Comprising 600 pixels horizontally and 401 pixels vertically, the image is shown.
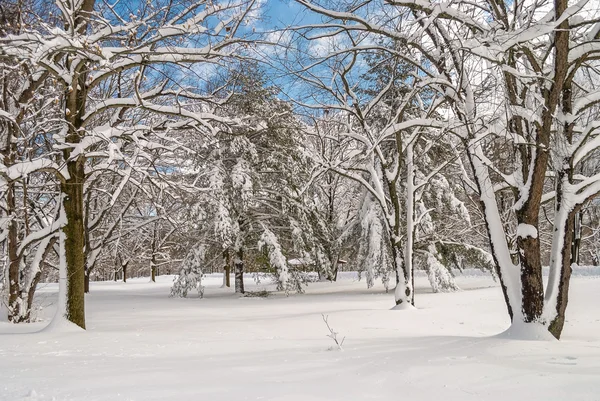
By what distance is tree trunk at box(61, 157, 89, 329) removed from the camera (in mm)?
6648

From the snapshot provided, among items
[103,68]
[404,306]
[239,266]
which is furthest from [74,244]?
[239,266]

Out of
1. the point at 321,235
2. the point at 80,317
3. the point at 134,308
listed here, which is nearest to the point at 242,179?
Answer: the point at 321,235

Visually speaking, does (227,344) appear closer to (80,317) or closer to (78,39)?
(80,317)

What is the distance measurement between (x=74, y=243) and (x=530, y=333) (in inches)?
259

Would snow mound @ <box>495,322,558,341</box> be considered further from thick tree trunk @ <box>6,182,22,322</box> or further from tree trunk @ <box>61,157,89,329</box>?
thick tree trunk @ <box>6,182,22,322</box>

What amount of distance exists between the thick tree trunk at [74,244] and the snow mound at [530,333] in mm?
6092

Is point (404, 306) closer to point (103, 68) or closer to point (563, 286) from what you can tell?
point (563, 286)

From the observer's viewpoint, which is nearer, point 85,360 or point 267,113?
point 85,360

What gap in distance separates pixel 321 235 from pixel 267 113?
18.1ft

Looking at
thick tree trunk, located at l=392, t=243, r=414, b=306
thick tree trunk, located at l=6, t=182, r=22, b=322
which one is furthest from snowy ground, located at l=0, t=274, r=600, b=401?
thick tree trunk, located at l=392, t=243, r=414, b=306

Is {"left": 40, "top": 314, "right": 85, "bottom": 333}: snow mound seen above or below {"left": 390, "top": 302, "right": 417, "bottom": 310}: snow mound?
above

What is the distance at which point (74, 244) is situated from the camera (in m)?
6.79

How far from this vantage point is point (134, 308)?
12.0m

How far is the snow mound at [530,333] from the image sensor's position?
5.49 meters
